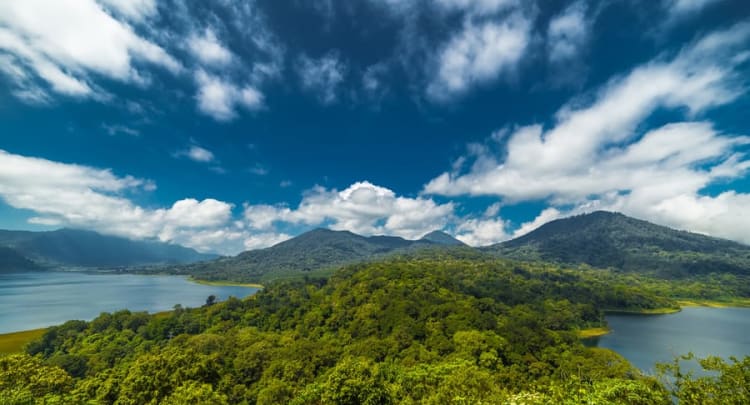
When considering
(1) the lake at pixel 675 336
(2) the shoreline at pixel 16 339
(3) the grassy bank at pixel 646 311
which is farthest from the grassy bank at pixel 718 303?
(2) the shoreline at pixel 16 339

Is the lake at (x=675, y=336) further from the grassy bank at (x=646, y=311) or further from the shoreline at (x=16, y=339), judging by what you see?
the shoreline at (x=16, y=339)

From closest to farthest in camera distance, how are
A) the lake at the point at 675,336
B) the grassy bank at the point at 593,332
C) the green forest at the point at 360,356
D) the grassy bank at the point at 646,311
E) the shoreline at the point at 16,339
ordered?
the green forest at the point at 360,356, the shoreline at the point at 16,339, the lake at the point at 675,336, the grassy bank at the point at 593,332, the grassy bank at the point at 646,311

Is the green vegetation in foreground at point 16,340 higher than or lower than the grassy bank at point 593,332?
higher

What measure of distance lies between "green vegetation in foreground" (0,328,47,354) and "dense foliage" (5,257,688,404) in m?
5.35

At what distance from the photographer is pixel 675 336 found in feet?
335

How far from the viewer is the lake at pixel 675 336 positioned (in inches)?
3312

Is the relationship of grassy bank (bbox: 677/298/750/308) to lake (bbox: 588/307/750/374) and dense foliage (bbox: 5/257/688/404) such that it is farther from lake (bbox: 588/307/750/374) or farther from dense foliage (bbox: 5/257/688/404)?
dense foliage (bbox: 5/257/688/404)

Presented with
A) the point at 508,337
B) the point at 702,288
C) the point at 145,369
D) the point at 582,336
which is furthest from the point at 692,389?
the point at 702,288

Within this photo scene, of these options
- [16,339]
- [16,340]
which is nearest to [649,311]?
[16,340]

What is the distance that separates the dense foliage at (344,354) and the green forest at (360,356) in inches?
10.0

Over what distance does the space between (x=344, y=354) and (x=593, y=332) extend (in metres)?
94.6

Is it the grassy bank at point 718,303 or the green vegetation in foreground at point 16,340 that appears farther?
the grassy bank at point 718,303

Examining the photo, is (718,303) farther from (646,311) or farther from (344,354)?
(344,354)

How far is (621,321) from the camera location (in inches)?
5030
